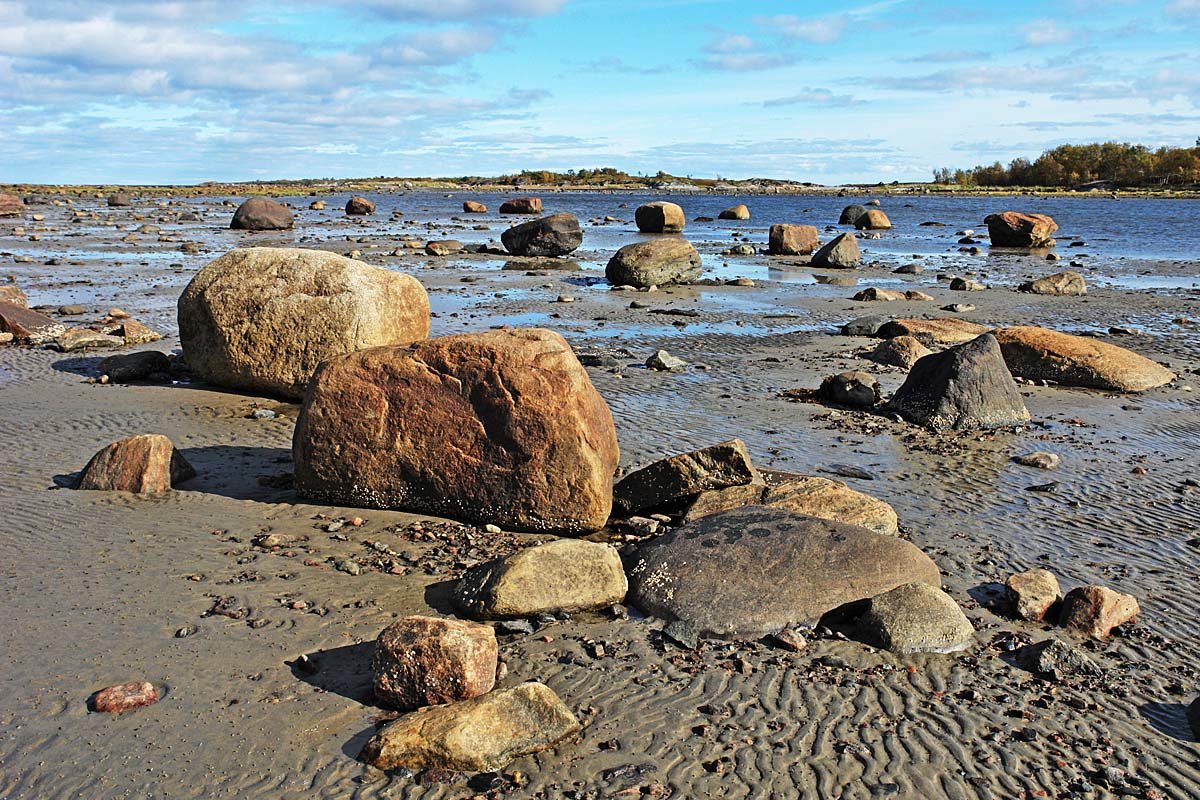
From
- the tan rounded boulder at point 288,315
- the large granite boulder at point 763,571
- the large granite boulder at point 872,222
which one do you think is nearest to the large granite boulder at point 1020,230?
the large granite boulder at point 872,222

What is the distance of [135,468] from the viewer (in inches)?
367

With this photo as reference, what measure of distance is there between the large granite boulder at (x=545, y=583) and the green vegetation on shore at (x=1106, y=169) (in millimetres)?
121642

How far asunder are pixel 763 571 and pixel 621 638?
122 centimetres

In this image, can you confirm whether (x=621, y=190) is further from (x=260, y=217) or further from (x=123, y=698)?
(x=123, y=698)

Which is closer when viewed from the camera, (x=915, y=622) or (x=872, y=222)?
(x=915, y=622)

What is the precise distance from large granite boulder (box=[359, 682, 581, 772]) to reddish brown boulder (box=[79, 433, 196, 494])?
4886mm

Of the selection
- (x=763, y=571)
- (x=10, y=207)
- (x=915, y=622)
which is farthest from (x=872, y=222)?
(x=915, y=622)

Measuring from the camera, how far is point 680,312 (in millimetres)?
22406

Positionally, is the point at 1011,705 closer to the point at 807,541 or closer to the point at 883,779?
the point at 883,779

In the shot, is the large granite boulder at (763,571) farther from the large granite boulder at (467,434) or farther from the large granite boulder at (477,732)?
the large granite boulder at (477,732)

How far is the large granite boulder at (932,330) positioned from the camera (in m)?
18.2

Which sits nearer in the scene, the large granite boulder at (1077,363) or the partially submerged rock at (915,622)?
the partially submerged rock at (915,622)

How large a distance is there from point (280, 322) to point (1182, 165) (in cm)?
12560

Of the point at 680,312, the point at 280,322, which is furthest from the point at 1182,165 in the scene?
the point at 280,322
